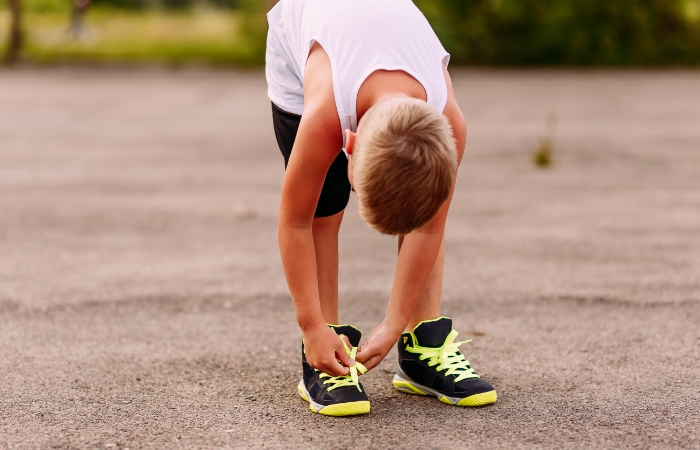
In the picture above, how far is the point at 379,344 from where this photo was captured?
2.42 metres

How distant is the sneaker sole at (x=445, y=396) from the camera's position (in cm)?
258

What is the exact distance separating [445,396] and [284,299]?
1336mm

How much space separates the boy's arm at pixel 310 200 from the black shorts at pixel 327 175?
27 cm

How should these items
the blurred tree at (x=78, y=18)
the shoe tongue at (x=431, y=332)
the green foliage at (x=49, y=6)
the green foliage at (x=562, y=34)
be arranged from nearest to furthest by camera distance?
1. the shoe tongue at (x=431, y=332)
2. the green foliage at (x=562, y=34)
3. the blurred tree at (x=78, y=18)
4. the green foliage at (x=49, y=6)

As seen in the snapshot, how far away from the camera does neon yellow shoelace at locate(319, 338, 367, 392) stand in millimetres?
2477

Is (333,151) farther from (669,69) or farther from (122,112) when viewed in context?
(669,69)

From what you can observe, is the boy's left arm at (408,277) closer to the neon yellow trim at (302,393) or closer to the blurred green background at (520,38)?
the neon yellow trim at (302,393)

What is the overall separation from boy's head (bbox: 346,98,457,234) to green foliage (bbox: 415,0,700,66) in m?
19.5

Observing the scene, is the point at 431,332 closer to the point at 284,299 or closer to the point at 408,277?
the point at 408,277

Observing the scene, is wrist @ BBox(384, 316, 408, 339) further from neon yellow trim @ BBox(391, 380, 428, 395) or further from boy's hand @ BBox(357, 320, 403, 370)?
neon yellow trim @ BBox(391, 380, 428, 395)

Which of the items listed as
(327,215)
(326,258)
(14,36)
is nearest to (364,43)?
(327,215)

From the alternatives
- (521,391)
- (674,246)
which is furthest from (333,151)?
(674,246)

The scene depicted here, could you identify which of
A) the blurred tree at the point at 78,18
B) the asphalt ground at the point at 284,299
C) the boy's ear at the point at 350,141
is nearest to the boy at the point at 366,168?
the boy's ear at the point at 350,141

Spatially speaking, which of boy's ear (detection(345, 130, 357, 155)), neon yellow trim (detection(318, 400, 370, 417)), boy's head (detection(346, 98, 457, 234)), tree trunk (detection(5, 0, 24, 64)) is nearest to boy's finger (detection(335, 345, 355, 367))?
neon yellow trim (detection(318, 400, 370, 417))
